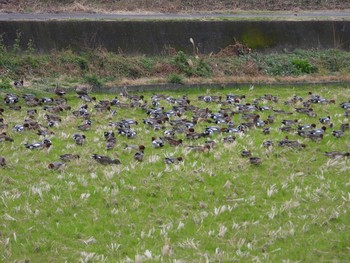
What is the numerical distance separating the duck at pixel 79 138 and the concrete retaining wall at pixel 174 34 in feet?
36.9

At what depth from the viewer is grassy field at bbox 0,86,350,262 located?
8.41 meters

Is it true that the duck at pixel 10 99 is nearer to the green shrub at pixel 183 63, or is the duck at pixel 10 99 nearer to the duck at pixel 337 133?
the green shrub at pixel 183 63

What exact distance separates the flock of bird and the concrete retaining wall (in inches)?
215

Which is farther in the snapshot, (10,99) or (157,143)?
(10,99)

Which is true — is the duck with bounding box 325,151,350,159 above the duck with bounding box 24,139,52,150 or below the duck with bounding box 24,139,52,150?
below

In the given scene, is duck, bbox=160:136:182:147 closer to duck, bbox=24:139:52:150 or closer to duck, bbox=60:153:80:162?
duck, bbox=60:153:80:162

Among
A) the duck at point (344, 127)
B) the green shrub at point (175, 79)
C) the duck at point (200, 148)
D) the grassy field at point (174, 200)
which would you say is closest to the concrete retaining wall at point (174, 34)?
the green shrub at point (175, 79)

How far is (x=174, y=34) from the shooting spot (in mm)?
26906

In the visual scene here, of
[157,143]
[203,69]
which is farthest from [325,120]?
[203,69]

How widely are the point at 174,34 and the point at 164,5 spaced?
24.1 ft

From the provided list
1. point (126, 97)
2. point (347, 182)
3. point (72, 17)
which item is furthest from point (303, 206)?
point (72, 17)

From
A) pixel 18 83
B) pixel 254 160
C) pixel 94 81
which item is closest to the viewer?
pixel 254 160

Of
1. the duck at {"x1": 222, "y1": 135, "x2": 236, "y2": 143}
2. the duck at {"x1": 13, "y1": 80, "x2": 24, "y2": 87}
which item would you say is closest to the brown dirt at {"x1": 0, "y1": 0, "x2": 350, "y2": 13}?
the duck at {"x1": 13, "y1": 80, "x2": 24, "y2": 87}

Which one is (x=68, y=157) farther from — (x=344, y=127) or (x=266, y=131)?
(x=344, y=127)
